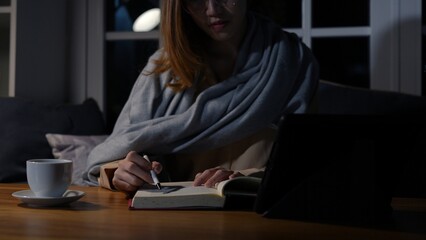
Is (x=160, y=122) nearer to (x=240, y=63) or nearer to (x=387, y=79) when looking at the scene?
(x=240, y=63)

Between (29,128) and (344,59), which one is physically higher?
(344,59)

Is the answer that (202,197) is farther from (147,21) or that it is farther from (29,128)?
(147,21)

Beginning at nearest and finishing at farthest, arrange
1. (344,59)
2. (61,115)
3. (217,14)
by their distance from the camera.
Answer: (217,14)
(61,115)
(344,59)

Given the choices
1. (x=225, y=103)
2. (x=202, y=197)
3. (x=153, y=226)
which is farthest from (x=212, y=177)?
(x=225, y=103)

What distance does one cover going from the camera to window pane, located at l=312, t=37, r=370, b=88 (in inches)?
91.4

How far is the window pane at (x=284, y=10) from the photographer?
7.76 ft

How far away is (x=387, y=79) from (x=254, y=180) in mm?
1496

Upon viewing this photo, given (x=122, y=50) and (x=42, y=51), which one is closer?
(x=42, y=51)

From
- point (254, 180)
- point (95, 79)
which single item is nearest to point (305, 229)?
point (254, 180)

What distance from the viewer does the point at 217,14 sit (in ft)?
4.70

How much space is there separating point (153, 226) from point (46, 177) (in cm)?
28

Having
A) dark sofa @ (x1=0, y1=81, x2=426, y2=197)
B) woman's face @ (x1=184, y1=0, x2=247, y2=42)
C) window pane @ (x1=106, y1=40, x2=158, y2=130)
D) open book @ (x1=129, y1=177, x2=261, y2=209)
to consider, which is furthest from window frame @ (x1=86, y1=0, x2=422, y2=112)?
open book @ (x1=129, y1=177, x2=261, y2=209)

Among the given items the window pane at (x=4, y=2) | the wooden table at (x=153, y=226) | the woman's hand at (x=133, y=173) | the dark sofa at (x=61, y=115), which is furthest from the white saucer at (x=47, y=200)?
the window pane at (x=4, y=2)

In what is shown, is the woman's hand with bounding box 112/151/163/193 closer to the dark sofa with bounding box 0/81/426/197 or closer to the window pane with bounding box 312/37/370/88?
the dark sofa with bounding box 0/81/426/197
